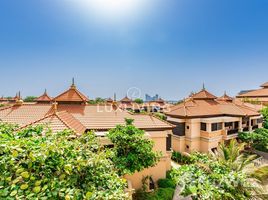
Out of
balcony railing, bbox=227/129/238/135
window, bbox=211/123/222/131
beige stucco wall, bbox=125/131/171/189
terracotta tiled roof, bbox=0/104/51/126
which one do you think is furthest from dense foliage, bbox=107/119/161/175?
balcony railing, bbox=227/129/238/135

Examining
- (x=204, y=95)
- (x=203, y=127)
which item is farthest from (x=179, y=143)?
(x=204, y=95)

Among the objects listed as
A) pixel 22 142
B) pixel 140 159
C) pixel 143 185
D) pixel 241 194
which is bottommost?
pixel 143 185

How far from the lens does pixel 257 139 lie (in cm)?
2253

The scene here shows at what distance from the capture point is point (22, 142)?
392cm

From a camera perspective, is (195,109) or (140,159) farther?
(195,109)

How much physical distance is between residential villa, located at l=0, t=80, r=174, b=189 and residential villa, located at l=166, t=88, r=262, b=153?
626 cm

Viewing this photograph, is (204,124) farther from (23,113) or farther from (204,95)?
(23,113)

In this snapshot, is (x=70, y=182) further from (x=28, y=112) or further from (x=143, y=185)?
(x=28, y=112)

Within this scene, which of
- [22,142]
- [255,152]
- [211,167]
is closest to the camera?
[22,142]

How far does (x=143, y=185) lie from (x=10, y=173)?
11.6m

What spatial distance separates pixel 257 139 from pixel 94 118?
63.7 feet

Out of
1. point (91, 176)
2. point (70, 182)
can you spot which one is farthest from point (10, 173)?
point (91, 176)

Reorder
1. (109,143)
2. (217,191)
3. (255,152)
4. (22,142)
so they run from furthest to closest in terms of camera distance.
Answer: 1. (255,152)
2. (109,143)
3. (217,191)
4. (22,142)

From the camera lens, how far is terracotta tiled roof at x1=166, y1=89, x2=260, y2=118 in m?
22.3
